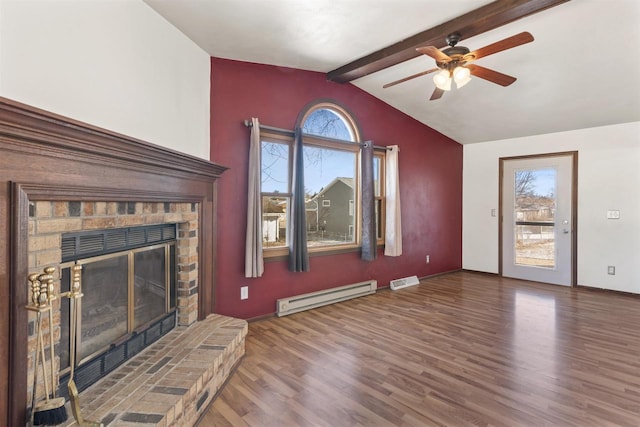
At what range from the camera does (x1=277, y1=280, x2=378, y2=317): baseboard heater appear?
3.53m

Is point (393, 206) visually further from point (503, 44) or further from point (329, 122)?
point (503, 44)

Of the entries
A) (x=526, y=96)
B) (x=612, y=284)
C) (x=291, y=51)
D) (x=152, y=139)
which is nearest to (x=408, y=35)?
(x=291, y=51)

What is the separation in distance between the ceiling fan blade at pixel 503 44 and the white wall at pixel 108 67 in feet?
Answer: 7.45

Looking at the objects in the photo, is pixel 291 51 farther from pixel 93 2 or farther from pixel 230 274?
pixel 230 274

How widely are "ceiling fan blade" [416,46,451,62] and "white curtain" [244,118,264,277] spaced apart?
1.65 m

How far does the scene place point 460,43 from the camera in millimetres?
3119

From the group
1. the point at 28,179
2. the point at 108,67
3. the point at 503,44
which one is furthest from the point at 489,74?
the point at 28,179

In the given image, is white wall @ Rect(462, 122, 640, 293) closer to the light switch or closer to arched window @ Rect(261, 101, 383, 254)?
the light switch

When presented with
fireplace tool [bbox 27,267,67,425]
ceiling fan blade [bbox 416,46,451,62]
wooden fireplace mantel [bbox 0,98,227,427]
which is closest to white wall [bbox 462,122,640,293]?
ceiling fan blade [bbox 416,46,451,62]

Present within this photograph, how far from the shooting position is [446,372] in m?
2.36

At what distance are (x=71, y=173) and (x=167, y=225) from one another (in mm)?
1011

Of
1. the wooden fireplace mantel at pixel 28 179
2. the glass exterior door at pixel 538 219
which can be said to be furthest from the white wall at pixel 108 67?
the glass exterior door at pixel 538 219

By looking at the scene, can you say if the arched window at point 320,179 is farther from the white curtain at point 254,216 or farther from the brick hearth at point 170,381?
the brick hearth at point 170,381

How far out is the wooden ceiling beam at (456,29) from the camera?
2422 millimetres
